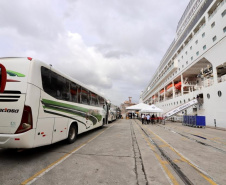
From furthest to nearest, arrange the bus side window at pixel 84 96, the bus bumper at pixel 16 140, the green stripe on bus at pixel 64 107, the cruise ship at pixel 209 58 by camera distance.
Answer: the cruise ship at pixel 209 58 → the bus side window at pixel 84 96 → the green stripe on bus at pixel 64 107 → the bus bumper at pixel 16 140

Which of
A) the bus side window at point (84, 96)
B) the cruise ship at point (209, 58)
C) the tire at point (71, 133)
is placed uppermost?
the cruise ship at point (209, 58)

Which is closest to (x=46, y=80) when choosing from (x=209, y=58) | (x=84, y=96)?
(x=84, y=96)

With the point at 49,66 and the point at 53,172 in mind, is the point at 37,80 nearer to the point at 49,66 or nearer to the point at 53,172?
the point at 49,66

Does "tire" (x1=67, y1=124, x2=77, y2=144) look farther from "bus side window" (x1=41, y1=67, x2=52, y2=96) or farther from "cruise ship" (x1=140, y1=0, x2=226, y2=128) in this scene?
"cruise ship" (x1=140, y1=0, x2=226, y2=128)

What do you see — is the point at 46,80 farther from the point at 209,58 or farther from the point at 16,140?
the point at 209,58

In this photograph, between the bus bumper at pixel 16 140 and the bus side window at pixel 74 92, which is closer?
the bus bumper at pixel 16 140

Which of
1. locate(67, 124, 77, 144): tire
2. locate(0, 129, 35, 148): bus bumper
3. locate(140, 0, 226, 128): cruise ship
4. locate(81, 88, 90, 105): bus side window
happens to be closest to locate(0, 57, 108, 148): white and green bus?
locate(0, 129, 35, 148): bus bumper

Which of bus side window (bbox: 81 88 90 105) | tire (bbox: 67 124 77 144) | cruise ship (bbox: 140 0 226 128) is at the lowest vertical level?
tire (bbox: 67 124 77 144)

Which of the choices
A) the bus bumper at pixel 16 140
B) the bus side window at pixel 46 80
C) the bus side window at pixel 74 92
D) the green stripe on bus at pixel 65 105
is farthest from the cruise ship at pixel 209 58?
the bus bumper at pixel 16 140

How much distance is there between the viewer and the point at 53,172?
344 cm

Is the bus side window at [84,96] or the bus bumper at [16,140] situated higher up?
the bus side window at [84,96]

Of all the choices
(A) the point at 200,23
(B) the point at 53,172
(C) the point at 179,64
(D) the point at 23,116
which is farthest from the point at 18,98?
(C) the point at 179,64

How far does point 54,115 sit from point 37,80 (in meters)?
1.50

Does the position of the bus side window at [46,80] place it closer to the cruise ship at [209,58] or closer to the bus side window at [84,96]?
the bus side window at [84,96]
